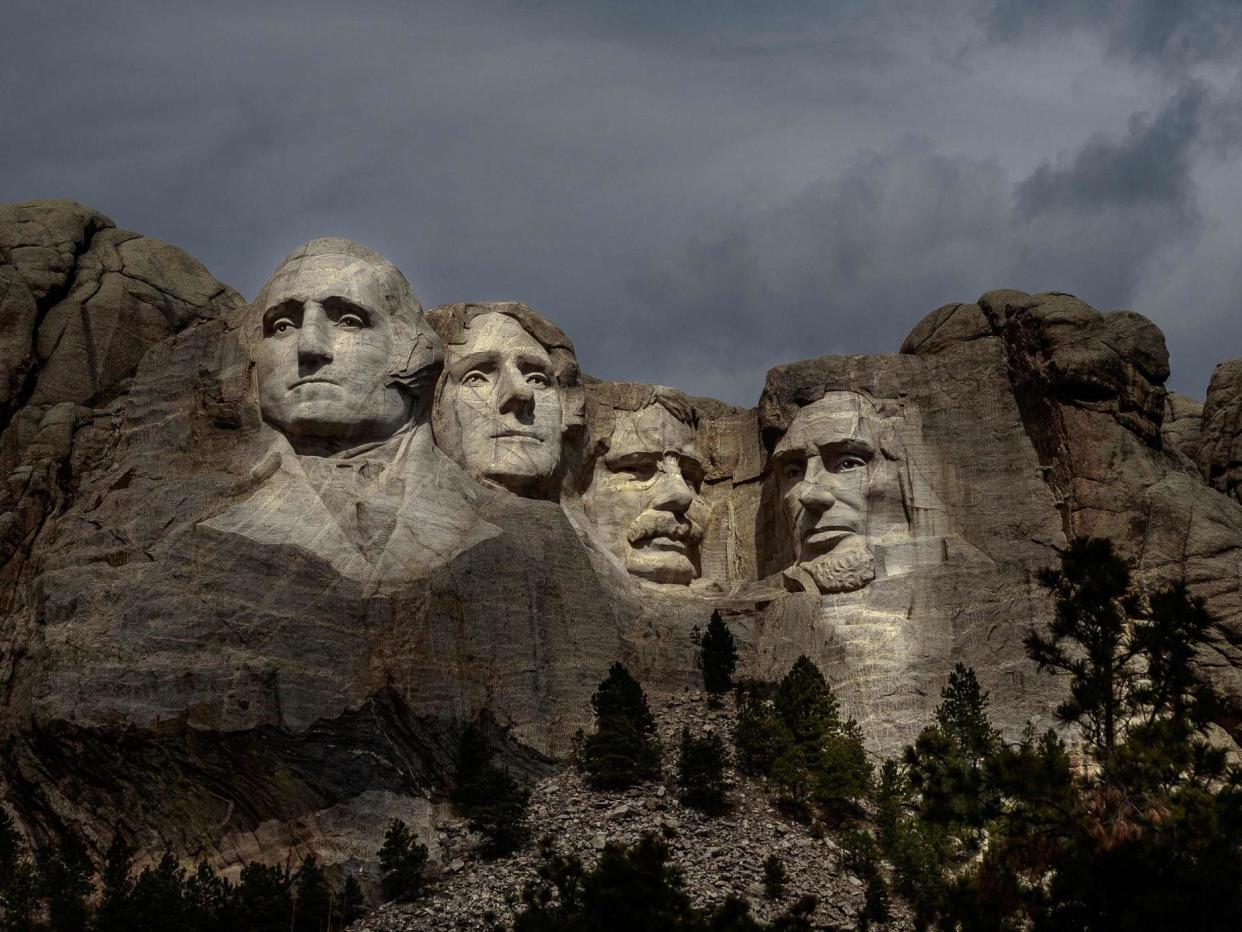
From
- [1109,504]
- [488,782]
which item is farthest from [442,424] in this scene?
[1109,504]

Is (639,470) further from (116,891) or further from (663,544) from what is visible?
(116,891)

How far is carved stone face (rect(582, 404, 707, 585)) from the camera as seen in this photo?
34.3m

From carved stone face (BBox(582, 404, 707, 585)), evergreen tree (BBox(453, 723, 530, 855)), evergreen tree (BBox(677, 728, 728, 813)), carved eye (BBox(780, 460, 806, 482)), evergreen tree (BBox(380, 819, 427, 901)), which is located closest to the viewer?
evergreen tree (BBox(380, 819, 427, 901))

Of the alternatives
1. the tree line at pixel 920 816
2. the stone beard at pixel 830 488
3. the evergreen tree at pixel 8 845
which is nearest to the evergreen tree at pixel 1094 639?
the tree line at pixel 920 816

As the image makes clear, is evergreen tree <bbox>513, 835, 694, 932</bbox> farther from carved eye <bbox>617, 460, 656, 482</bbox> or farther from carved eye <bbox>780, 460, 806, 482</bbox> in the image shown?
carved eye <bbox>617, 460, 656, 482</bbox>

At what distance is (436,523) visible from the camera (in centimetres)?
3123

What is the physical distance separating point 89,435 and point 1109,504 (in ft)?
39.8

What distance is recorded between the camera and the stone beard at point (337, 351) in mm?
31438

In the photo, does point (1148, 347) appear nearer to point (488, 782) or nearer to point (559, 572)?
point (559, 572)

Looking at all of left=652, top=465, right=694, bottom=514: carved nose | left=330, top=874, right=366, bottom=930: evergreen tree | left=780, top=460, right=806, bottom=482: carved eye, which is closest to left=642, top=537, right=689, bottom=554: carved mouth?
left=652, top=465, right=694, bottom=514: carved nose

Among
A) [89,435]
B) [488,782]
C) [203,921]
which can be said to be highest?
[89,435]

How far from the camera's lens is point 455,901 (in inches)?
1085

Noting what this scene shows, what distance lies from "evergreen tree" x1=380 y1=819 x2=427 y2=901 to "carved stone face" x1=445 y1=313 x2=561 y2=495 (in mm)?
6244

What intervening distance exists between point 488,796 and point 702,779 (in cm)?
232
